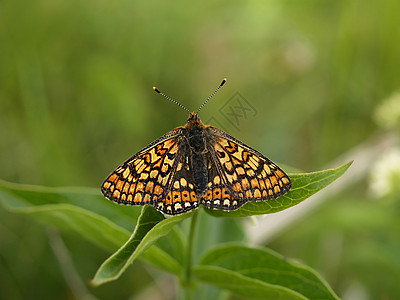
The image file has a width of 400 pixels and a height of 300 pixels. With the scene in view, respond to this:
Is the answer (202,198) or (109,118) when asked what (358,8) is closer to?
(109,118)

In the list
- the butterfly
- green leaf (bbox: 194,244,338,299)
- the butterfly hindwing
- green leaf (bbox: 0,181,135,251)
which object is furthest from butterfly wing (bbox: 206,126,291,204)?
green leaf (bbox: 0,181,135,251)

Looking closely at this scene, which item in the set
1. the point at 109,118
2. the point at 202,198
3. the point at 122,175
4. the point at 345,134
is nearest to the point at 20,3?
the point at 109,118

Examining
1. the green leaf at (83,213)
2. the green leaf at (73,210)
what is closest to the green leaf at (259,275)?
the green leaf at (83,213)

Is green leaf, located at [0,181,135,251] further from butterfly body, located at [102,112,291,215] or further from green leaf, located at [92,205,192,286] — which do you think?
green leaf, located at [92,205,192,286]

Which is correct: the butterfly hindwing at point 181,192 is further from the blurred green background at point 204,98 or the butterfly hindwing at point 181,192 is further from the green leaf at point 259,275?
the blurred green background at point 204,98

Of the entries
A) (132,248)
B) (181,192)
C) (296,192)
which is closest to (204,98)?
(181,192)

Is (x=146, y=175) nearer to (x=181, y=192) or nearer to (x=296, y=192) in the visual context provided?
(x=181, y=192)
